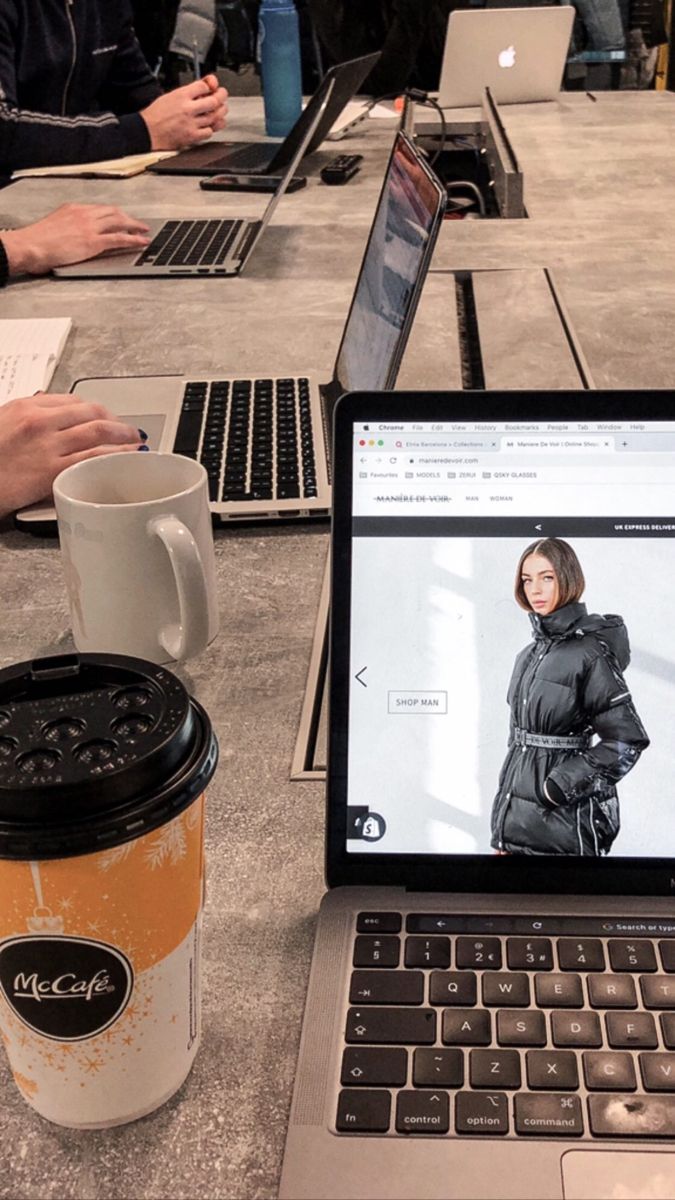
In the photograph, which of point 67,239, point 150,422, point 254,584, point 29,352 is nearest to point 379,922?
point 254,584

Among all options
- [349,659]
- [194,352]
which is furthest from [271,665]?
[194,352]

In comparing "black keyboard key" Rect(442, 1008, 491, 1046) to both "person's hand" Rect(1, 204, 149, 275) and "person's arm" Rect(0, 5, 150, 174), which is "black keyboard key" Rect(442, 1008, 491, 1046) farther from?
"person's arm" Rect(0, 5, 150, 174)

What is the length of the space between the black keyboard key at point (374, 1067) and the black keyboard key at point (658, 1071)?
95mm

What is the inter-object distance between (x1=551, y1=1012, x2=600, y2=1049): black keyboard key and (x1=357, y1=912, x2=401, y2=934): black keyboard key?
0.08m

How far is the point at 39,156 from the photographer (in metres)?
2.27

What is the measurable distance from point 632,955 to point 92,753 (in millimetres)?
262

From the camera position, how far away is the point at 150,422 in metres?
1.08

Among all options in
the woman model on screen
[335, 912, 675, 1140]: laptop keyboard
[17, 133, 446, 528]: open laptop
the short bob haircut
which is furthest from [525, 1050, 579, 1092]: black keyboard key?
[17, 133, 446, 528]: open laptop

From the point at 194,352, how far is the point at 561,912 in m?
0.95

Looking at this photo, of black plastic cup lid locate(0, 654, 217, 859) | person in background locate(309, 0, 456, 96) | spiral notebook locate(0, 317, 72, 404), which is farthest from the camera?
person in background locate(309, 0, 456, 96)

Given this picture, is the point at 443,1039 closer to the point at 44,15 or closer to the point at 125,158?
the point at 125,158

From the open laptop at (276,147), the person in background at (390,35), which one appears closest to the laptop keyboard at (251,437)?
the open laptop at (276,147)

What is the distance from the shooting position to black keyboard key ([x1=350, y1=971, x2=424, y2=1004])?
466 millimetres

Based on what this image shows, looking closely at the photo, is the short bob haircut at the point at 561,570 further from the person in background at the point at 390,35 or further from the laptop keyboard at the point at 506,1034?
the person in background at the point at 390,35
